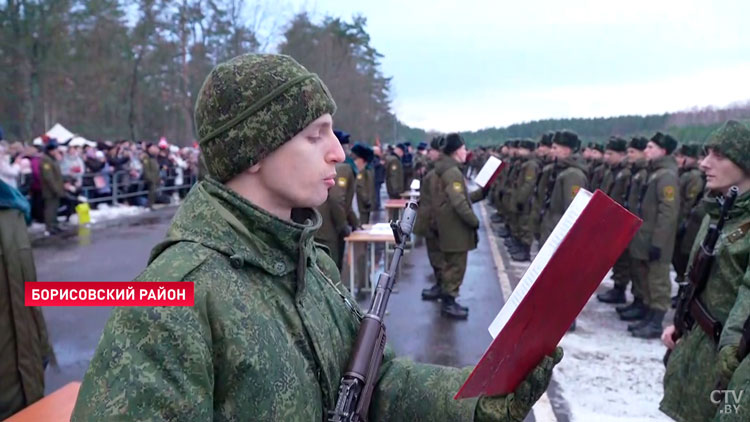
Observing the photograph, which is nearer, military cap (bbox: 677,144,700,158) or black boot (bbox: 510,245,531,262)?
military cap (bbox: 677,144,700,158)

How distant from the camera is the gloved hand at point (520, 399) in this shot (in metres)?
1.48

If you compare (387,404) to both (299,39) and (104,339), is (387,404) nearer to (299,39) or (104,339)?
(104,339)

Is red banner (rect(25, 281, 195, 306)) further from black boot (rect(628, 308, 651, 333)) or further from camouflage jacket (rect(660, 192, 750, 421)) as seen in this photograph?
black boot (rect(628, 308, 651, 333))

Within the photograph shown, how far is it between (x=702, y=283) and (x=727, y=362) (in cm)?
69

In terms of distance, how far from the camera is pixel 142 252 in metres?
10.9

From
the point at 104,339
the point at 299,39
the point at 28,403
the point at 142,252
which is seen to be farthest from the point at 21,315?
the point at 299,39

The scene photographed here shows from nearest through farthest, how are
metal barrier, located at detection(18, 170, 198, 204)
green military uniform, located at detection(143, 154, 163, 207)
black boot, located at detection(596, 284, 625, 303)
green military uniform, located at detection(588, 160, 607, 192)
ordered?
1. black boot, located at detection(596, 284, 625, 303)
2. green military uniform, located at detection(588, 160, 607, 192)
3. metal barrier, located at detection(18, 170, 198, 204)
4. green military uniform, located at detection(143, 154, 163, 207)

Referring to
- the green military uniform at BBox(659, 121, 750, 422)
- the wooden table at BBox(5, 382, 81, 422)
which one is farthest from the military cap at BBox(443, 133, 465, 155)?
the wooden table at BBox(5, 382, 81, 422)

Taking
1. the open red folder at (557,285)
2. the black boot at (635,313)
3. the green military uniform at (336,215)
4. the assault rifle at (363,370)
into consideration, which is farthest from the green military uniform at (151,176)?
the open red folder at (557,285)

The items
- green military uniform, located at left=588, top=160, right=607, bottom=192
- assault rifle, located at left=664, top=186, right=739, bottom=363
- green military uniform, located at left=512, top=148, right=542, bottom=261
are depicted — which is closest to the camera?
assault rifle, located at left=664, top=186, right=739, bottom=363

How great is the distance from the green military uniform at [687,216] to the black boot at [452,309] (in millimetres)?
2343

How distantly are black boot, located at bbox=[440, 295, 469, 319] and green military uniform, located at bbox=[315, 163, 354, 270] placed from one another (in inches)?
60.5

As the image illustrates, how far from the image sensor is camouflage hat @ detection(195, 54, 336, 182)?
4.64 feet

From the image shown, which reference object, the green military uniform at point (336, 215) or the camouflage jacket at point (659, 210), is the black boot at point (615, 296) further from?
the green military uniform at point (336, 215)
